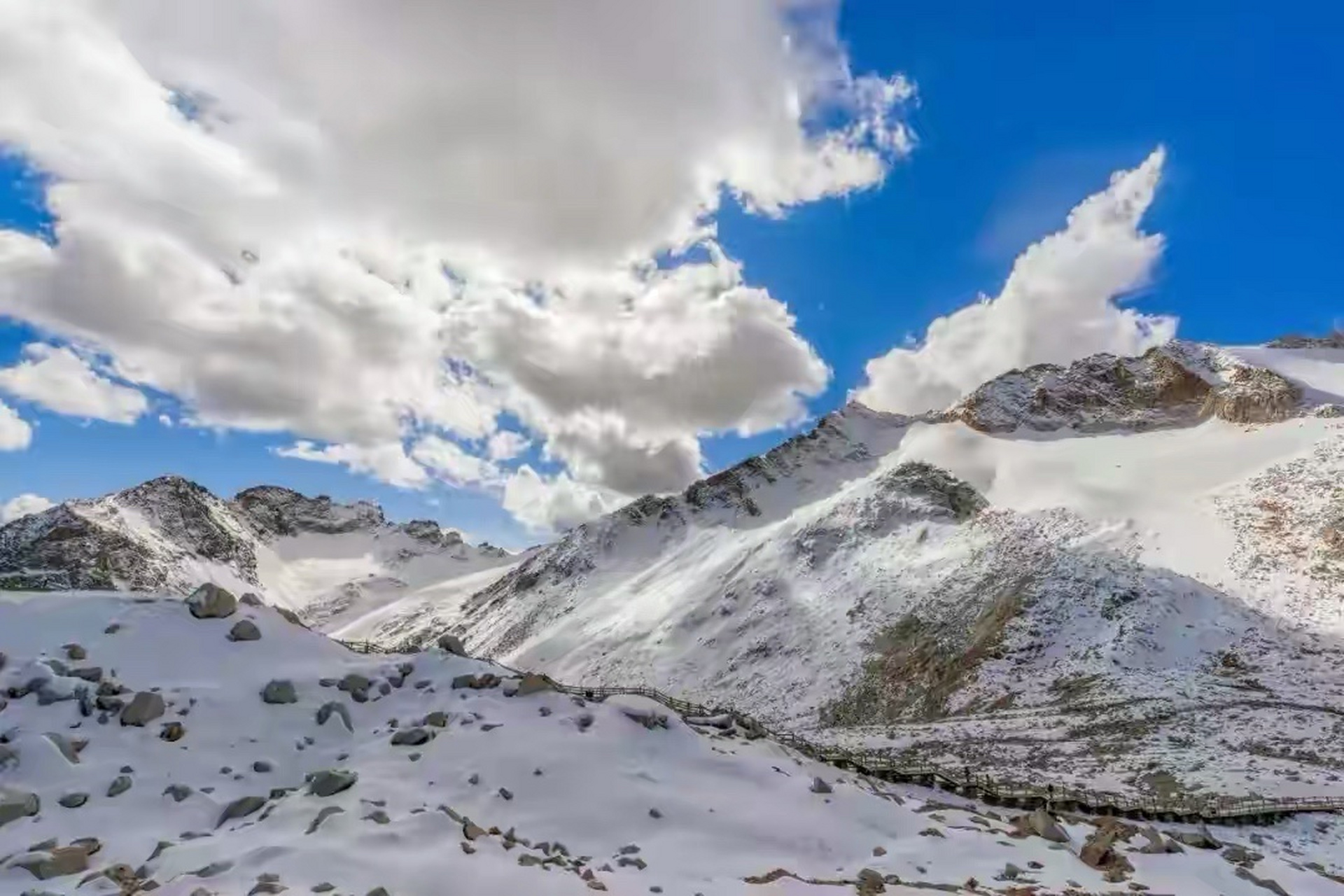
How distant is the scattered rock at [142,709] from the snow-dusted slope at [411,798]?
6 cm

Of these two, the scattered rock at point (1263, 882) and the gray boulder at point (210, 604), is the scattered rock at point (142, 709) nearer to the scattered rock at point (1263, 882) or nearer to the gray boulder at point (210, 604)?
the gray boulder at point (210, 604)

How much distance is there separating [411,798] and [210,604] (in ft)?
31.6

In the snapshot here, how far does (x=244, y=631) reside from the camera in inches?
760

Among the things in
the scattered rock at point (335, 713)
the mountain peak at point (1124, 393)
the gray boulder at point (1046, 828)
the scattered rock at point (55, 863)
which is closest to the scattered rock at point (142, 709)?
the scattered rock at point (335, 713)

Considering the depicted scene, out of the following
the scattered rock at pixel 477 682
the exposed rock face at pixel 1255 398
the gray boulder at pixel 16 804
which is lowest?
the gray boulder at pixel 16 804

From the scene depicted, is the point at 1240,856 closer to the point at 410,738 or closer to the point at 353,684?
the point at 410,738

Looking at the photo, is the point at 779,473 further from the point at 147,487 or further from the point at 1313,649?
the point at 147,487

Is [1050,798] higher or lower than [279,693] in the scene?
lower

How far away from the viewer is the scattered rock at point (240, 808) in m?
13.5

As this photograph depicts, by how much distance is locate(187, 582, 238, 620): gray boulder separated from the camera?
1967cm

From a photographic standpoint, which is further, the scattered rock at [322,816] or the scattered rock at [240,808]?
the scattered rock at [240,808]

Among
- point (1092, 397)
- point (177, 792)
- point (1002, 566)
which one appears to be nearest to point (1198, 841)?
point (177, 792)

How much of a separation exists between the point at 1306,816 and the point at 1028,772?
10387 mm

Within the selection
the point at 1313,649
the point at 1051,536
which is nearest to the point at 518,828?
the point at 1313,649
